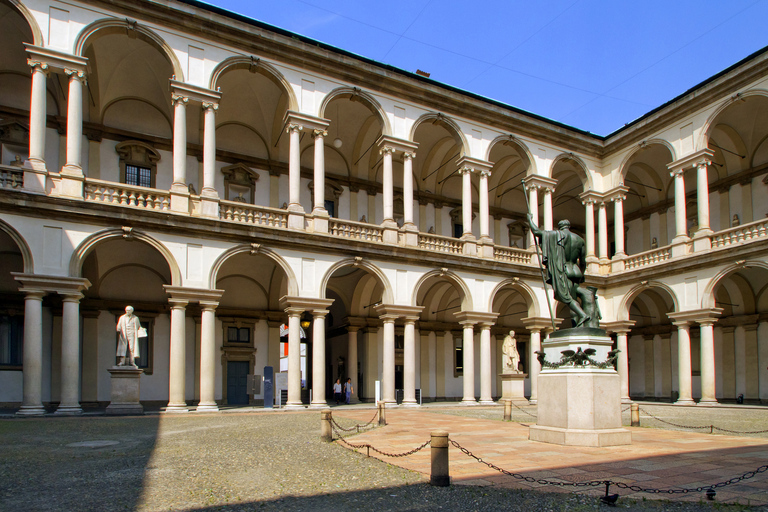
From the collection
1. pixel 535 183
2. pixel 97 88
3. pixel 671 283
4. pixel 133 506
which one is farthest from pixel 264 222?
pixel 671 283

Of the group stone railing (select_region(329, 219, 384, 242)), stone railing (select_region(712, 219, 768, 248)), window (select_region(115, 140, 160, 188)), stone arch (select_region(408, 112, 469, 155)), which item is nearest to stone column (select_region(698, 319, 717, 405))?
stone railing (select_region(712, 219, 768, 248))

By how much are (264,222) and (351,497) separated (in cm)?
1485

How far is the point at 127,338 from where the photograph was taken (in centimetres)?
1720

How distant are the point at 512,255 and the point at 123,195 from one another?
52.1 feet

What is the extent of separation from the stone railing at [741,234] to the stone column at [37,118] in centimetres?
2402

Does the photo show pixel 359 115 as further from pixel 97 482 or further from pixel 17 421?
pixel 97 482

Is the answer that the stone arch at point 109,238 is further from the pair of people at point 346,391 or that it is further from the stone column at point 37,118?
the pair of people at point 346,391

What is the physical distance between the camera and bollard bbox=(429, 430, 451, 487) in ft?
23.4

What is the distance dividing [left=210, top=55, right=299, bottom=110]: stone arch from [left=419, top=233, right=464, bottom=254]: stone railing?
280 inches

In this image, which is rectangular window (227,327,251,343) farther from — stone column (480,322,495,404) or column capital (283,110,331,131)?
stone column (480,322,495,404)

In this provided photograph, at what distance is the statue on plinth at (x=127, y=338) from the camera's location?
1709 cm

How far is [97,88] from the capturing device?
2167 centimetres

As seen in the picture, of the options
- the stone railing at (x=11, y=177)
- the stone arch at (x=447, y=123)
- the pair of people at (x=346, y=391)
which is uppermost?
the stone arch at (x=447, y=123)

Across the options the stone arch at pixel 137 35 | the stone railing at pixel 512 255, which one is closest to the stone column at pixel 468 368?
the stone railing at pixel 512 255
